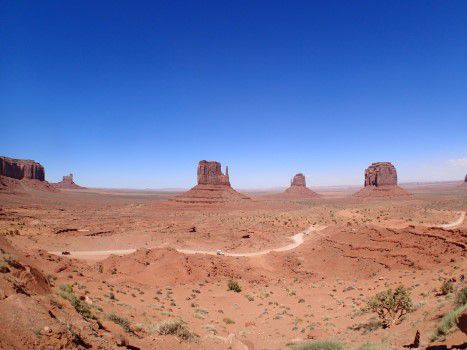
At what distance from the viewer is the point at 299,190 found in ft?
493

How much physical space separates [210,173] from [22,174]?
85.2 m

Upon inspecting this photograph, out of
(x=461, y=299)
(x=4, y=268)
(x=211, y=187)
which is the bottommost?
(x=461, y=299)

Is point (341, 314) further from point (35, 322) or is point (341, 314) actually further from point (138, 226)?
point (138, 226)

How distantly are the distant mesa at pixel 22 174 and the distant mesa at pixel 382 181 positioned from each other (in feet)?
392

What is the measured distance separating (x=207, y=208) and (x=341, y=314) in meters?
60.5

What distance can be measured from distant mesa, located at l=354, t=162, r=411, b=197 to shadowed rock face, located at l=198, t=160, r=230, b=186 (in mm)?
52191

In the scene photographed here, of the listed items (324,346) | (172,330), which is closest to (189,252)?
(172,330)

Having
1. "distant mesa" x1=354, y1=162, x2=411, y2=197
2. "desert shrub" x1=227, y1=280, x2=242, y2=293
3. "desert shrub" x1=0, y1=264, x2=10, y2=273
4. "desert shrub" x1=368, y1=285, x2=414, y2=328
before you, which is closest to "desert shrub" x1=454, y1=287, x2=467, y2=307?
"desert shrub" x1=368, y1=285, x2=414, y2=328

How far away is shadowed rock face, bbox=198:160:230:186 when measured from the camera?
89938 mm

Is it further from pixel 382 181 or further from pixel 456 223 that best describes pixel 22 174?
pixel 456 223

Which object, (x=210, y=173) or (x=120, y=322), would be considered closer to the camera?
(x=120, y=322)

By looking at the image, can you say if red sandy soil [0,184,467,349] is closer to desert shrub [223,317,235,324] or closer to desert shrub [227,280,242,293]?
desert shrub [223,317,235,324]

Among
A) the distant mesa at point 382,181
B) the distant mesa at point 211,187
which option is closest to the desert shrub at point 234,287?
the distant mesa at point 211,187

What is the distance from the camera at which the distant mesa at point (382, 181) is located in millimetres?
103500
